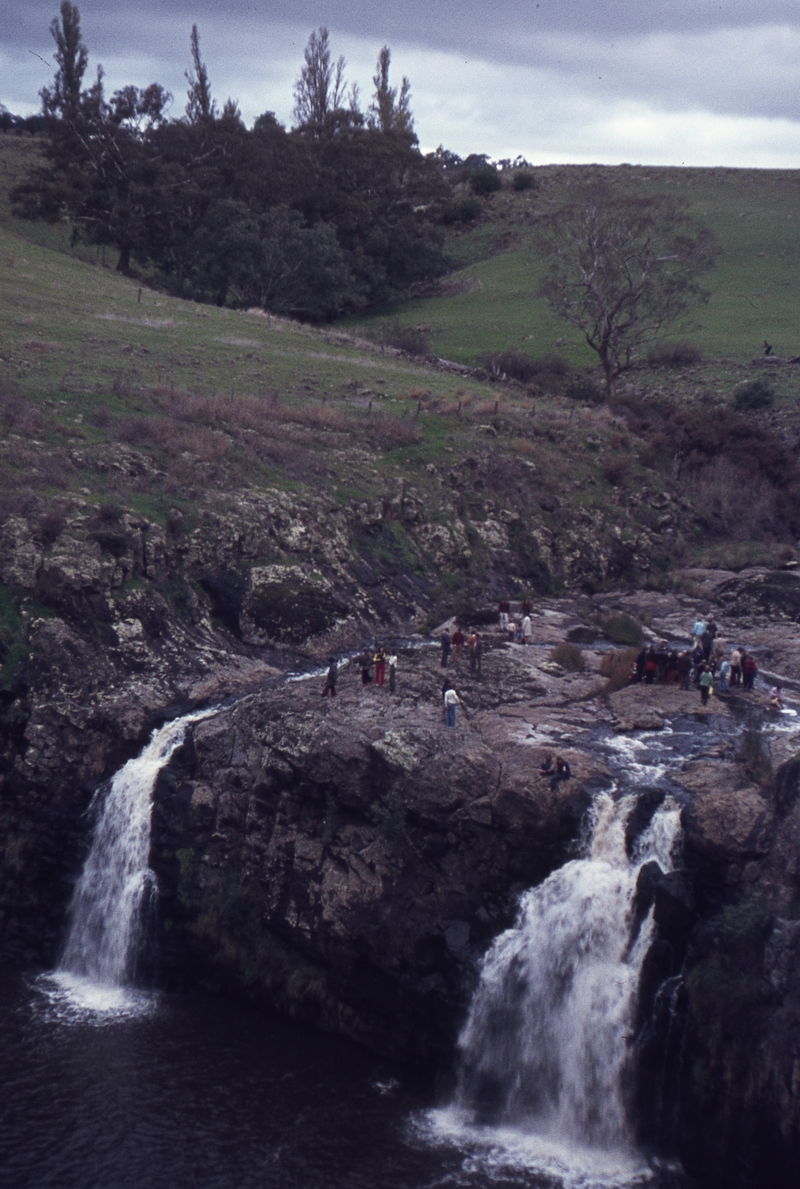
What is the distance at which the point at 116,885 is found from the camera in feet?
80.4

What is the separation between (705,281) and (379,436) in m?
51.0

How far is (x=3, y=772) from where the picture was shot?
85.3 feet

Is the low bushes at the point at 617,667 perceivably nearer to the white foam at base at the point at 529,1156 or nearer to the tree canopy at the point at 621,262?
the white foam at base at the point at 529,1156

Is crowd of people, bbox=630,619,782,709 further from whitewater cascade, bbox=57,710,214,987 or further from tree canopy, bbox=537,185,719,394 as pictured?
tree canopy, bbox=537,185,719,394

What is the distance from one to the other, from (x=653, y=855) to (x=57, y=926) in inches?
591

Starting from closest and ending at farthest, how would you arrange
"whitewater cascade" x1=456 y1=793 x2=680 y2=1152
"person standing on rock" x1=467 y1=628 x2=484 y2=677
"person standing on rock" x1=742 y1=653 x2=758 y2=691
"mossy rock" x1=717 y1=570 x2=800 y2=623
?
1. "whitewater cascade" x1=456 y1=793 x2=680 y2=1152
2. "person standing on rock" x1=742 y1=653 x2=758 y2=691
3. "person standing on rock" x1=467 y1=628 x2=484 y2=677
4. "mossy rock" x1=717 y1=570 x2=800 y2=623

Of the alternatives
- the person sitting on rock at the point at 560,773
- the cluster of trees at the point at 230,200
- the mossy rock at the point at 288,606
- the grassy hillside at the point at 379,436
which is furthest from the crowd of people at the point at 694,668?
the cluster of trees at the point at 230,200

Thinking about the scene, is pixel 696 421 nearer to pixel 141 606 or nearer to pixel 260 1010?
pixel 141 606

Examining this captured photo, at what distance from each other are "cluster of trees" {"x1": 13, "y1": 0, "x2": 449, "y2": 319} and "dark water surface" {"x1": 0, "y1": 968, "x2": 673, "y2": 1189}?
6167 centimetres

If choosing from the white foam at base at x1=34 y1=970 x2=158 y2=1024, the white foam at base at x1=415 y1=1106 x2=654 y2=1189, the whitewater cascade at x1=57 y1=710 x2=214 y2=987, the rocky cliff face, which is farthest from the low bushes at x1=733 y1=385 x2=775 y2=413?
the white foam at base at x1=34 y1=970 x2=158 y2=1024

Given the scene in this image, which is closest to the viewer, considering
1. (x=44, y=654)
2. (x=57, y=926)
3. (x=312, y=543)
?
(x=57, y=926)

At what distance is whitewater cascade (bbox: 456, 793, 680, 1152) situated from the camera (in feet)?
62.8

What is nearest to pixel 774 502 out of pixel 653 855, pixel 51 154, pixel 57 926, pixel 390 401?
pixel 390 401

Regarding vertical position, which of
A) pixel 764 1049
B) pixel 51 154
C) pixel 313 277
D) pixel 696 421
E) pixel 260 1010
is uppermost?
pixel 51 154
